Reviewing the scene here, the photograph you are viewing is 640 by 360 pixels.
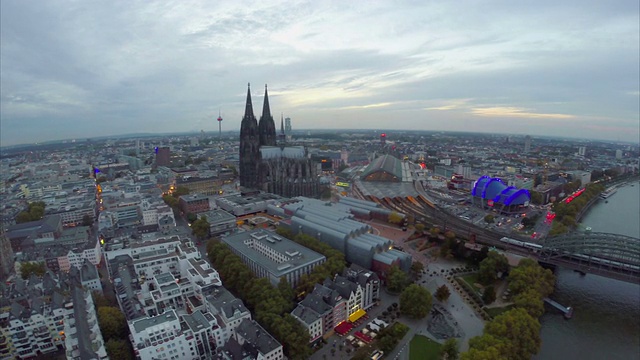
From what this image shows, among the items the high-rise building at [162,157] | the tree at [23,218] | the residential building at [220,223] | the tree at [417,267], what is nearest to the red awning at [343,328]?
the tree at [417,267]

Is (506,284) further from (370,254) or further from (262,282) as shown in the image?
(262,282)

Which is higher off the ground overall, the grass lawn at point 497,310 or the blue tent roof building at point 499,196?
the blue tent roof building at point 499,196

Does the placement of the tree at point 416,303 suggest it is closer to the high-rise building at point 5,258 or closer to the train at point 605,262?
the train at point 605,262

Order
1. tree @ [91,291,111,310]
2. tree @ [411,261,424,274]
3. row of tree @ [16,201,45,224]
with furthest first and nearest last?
row of tree @ [16,201,45,224] → tree @ [411,261,424,274] → tree @ [91,291,111,310]

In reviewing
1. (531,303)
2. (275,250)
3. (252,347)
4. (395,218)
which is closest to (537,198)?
(395,218)

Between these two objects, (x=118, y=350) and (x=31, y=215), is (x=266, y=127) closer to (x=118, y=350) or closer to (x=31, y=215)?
(x=31, y=215)

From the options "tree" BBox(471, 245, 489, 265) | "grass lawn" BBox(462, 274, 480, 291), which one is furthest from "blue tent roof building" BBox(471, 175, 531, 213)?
"grass lawn" BBox(462, 274, 480, 291)

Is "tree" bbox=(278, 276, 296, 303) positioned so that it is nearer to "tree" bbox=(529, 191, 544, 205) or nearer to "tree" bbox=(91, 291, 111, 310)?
"tree" bbox=(91, 291, 111, 310)
